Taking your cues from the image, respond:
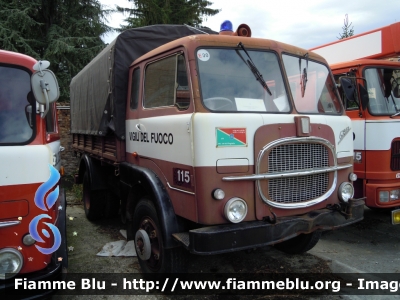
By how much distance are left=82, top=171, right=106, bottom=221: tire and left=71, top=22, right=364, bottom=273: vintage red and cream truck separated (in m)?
1.71

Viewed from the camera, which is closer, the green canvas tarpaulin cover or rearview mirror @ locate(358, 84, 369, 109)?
the green canvas tarpaulin cover

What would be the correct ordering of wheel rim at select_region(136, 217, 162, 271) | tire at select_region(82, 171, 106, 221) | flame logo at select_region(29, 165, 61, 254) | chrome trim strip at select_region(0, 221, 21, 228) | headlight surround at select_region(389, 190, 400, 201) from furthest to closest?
tire at select_region(82, 171, 106, 221)
headlight surround at select_region(389, 190, 400, 201)
wheel rim at select_region(136, 217, 162, 271)
flame logo at select_region(29, 165, 61, 254)
chrome trim strip at select_region(0, 221, 21, 228)

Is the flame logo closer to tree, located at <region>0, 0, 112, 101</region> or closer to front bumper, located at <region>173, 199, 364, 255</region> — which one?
front bumper, located at <region>173, 199, 364, 255</region>

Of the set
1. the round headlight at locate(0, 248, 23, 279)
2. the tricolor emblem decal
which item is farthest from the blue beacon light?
the round headlight at locate(0, 248, 23, 279)

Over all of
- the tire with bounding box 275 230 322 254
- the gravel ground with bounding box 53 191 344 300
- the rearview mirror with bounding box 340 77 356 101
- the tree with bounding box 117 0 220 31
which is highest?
the tree with bounding box 117 0 220 31

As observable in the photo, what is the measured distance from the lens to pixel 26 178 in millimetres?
2637

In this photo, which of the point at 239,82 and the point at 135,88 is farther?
the point at 135,88

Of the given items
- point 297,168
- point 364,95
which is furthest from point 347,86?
point 297,168

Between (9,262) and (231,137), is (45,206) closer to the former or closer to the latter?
(9,262)

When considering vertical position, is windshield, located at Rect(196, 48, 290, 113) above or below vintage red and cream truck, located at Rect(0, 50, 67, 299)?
above

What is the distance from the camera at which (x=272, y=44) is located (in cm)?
356

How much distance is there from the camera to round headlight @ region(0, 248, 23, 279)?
255 centimetres

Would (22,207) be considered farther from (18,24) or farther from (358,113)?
(18,24)

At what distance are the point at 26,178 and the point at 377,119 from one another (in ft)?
14.4
